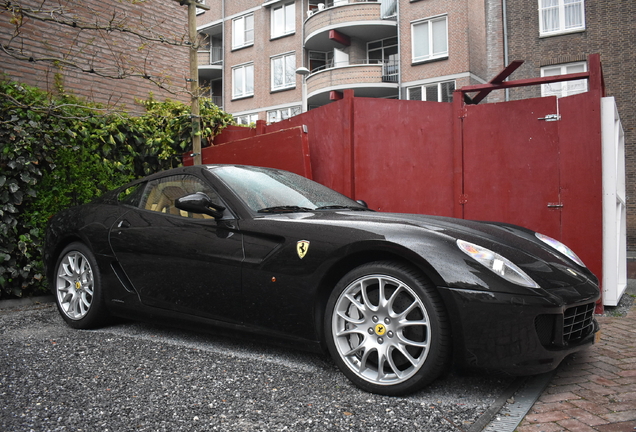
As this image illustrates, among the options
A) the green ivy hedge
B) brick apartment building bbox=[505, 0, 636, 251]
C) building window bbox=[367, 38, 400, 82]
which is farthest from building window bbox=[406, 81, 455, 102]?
the green ivy hedge

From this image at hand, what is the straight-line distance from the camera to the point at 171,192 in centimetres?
414

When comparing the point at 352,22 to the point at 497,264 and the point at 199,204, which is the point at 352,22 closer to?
the point at 199,204

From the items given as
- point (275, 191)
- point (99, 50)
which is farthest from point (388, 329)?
point (99, 50)

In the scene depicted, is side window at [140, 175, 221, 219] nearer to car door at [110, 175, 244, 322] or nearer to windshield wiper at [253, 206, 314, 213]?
car door at [110, 175, 244, 322]

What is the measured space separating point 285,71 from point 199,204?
26078 mm

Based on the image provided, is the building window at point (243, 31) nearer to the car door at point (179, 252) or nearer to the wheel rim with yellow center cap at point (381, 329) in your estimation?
the car door at point (179, 252)

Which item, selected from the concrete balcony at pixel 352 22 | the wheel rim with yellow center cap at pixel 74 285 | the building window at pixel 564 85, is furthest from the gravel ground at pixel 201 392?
the concrete balcony at pixel 352 22

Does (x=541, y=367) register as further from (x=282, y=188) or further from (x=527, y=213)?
(x=527, y=213)

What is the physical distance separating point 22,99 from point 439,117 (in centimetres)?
460

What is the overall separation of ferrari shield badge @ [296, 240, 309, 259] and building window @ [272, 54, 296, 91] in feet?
84.5

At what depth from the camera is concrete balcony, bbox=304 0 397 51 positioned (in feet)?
79.8

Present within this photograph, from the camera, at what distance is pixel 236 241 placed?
3.42 metres

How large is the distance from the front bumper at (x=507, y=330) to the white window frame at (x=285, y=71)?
2640 cm

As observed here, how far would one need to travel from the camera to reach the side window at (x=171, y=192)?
3.84 m
